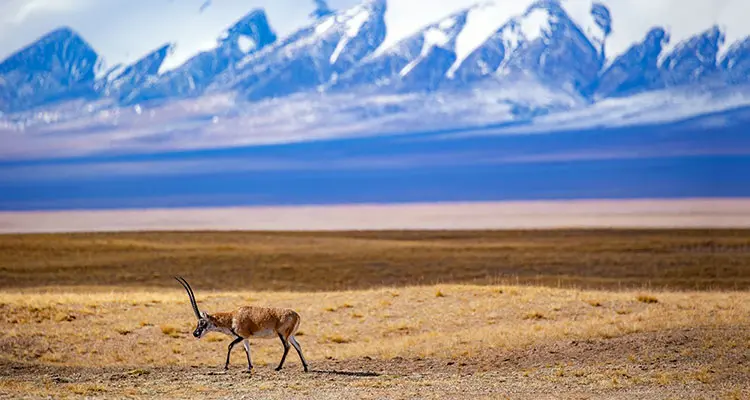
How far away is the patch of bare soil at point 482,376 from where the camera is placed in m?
17.9

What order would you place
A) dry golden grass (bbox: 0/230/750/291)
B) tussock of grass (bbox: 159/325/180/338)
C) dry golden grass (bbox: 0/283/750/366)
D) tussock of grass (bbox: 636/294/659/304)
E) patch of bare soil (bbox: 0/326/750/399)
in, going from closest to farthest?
patch of bare soil (bbox: 0/326/750/399), dry golden grass (bbox: 0/283/750/366), tussock of grass (bbox: 159/325/180/338), tussock of grass (bbox: 636/294/659/304), dry golden grass (bbox: 0/230/750/291)

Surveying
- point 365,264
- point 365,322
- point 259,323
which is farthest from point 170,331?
point 365,264

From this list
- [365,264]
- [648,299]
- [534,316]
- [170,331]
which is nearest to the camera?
[170,331]

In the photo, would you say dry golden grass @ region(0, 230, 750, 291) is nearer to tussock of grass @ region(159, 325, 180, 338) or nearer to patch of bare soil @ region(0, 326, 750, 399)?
tussock of grass @ region(159, 325, 180, 338)

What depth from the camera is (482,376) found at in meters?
19.8

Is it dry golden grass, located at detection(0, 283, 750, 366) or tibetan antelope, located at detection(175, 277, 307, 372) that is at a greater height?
tibetan antelope, located at detection(175, 277, 307, 372)

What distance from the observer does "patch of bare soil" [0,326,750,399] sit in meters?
17.9

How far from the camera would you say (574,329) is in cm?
2447

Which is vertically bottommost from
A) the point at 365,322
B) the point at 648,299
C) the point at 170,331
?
the point at 170,331

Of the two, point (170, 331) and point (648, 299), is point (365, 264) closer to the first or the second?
point (648, 299)

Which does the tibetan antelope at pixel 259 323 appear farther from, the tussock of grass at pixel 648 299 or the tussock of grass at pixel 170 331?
the tussock of grass at pixel 648 299

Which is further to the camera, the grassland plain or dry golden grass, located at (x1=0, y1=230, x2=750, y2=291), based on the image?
dry golden grass, located at (x1=0, y1=230, x2=750, y2=291)

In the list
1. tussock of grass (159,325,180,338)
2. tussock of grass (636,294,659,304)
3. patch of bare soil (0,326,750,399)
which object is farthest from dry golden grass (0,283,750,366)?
patch of bare soil (0,326,750,399)

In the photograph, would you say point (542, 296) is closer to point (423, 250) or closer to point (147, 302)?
point (147, 302)
